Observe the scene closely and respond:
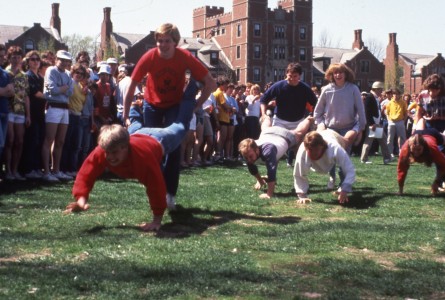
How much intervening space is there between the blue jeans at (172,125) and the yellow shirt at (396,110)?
13.6m

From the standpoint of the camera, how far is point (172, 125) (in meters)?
8.38

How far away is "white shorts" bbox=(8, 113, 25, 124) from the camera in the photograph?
11.3 m

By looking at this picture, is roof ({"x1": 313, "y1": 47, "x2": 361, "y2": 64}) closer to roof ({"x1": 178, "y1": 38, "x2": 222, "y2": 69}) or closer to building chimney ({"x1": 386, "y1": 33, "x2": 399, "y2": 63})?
building chimney ({"x1": 386, "y1": 33, "x2": 399, "y2": 63})

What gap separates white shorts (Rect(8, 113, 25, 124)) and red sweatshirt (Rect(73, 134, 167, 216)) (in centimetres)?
434

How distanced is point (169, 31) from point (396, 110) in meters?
14.3

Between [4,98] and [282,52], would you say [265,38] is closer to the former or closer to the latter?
[282,52]

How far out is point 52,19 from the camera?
257 ft

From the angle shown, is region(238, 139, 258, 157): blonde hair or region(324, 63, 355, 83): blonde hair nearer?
region(238, 139, 258, 157): blonde hair

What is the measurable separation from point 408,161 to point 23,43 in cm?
6645

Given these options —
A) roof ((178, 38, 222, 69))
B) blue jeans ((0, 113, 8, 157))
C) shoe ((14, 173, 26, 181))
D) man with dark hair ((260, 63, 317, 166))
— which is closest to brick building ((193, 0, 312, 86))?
roof ((178, 38, 222, 69))

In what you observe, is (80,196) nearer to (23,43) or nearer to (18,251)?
(18,251)

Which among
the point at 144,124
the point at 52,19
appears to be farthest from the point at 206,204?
the point at 52,19

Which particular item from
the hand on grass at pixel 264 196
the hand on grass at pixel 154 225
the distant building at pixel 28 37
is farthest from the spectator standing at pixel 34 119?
the distant building at pixel 28 37

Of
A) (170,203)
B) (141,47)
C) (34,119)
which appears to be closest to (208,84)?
(170,203)
